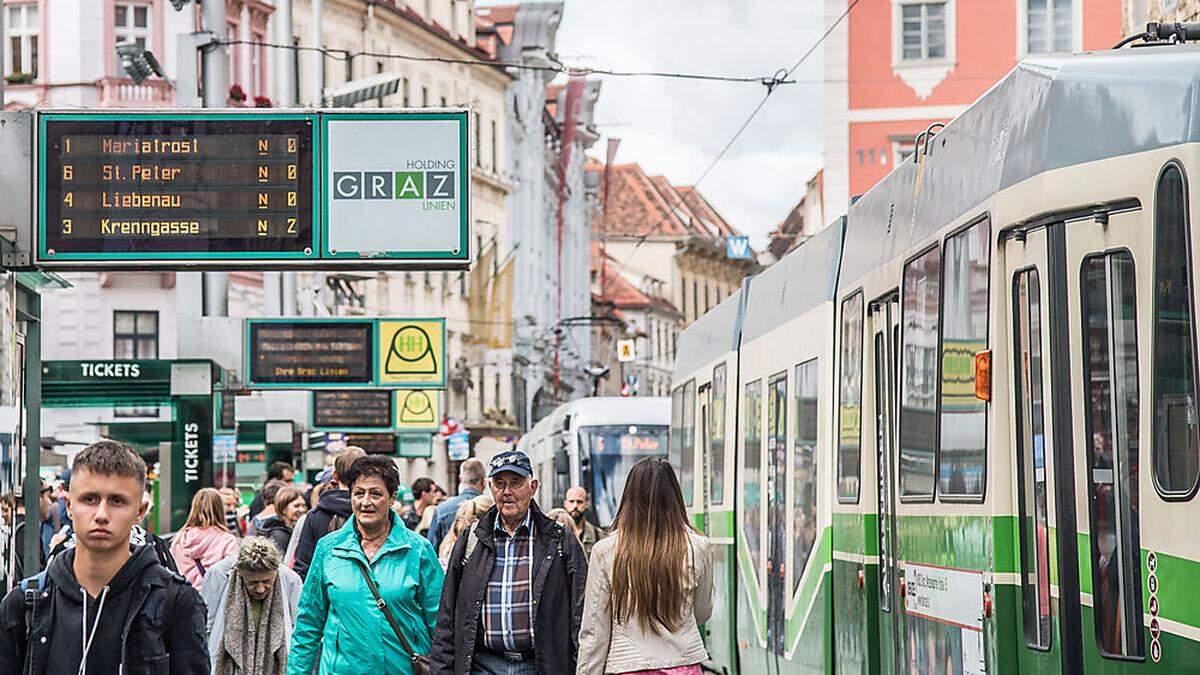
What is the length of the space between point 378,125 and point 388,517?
228 inches

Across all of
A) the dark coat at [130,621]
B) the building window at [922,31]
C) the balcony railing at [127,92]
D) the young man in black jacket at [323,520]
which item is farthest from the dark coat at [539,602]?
the balcony railing at [127,92]

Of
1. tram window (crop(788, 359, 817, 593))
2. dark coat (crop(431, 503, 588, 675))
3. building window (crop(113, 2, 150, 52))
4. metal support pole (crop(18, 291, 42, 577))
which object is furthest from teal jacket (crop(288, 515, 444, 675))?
building window (crop(113, 2, 150, 52))

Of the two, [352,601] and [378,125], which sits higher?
[378,125]

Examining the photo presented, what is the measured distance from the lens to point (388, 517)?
1063 cm

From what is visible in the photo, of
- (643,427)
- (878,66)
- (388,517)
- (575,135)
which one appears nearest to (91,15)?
(878,66)

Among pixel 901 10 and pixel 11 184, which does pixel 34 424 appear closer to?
pixel 11 184

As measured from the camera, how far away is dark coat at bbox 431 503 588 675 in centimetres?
1002

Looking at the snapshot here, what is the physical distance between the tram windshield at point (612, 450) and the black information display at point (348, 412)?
30.8 ft

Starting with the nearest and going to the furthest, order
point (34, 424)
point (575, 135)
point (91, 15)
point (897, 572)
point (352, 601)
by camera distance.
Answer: point (352, 601) → point (897, 572) → point (34, 424) → point (91, 15) → point (575, 135)

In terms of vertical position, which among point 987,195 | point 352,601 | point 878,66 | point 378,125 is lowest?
point 352,601

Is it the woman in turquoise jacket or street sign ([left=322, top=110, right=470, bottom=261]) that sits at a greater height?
street sign ([left=322, top=110, right=470, bottom=261])

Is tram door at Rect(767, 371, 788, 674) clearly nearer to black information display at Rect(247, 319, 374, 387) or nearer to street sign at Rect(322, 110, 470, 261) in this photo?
street sign at Rect(322, 110, 470, 261)

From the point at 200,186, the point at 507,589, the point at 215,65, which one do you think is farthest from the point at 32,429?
the point at 215,65

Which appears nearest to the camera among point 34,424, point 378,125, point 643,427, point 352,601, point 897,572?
point 352,601
